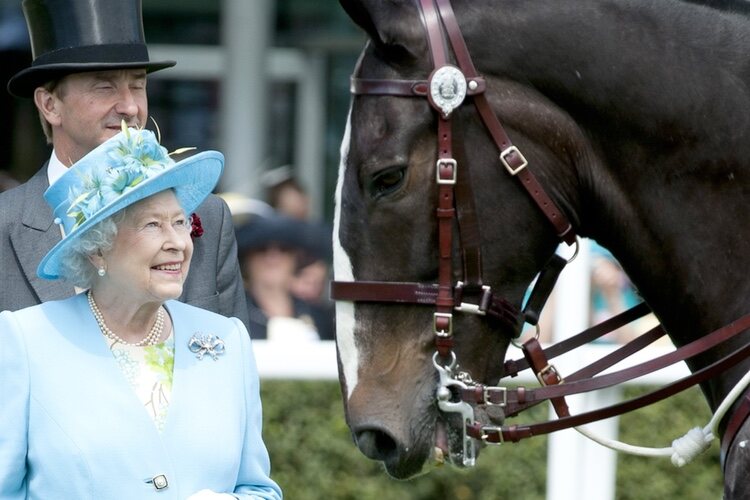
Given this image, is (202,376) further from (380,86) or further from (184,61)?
(184,61)

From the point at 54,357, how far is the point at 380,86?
105cm

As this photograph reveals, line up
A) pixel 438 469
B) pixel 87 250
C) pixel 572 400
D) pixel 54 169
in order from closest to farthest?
pixel 87 250 < pixel 54 169 < pixel 572 400 < pixel 438 469

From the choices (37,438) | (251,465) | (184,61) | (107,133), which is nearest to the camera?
(37,438)

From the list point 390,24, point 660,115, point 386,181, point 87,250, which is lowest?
point 87,250

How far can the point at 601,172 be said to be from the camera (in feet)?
11.5

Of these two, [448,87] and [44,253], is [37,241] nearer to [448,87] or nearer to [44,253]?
[44,253]

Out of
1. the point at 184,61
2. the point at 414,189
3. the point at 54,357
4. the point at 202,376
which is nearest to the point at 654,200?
the point at 414,189

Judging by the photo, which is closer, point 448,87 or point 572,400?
point 448,87

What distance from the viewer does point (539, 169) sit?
349cm

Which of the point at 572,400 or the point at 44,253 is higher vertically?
the point at 44,253

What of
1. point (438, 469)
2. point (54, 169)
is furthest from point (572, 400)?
point (54, 169)

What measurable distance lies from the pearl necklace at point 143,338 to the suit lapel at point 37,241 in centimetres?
35

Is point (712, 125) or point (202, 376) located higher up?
point (712, 125)

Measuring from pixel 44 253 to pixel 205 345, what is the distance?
1.98 feet
